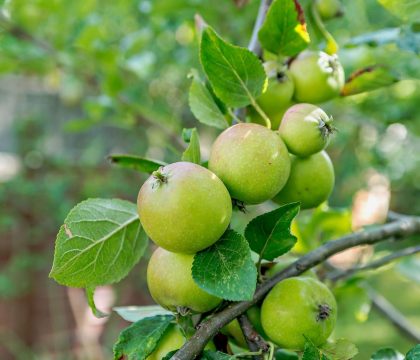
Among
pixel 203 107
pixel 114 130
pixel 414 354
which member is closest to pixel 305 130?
pixel 203 107

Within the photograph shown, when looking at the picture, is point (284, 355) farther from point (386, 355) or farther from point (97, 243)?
point (97, 243)

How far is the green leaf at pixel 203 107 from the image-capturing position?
0.58m

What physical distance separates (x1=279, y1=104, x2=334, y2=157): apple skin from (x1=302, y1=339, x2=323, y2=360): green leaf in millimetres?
179

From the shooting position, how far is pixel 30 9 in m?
1.44

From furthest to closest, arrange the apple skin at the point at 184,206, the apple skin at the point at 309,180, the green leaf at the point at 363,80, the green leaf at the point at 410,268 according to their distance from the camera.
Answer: the green leaf at the point at 410,268
the green leaf at the point at 363,80
the apple skin at the point at 309,180
the apple skin at the point at 184,206

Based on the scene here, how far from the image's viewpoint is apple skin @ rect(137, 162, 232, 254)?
1.49ft

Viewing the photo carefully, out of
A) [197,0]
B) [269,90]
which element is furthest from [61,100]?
[269,90]

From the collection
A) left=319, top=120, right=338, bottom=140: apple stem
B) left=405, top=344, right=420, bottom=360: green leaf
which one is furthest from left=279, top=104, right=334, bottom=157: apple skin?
left=405, top=344, right=420, bottom=360: green leaf

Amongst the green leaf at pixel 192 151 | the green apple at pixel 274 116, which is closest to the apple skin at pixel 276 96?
the green apple at pixel 274 116

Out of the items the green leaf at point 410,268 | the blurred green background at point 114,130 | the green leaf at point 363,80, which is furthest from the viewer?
the blurred green background at point 114,130

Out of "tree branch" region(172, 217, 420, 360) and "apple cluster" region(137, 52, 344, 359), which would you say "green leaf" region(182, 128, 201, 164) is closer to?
"apple cluster" region(137, 52, 344, 359)

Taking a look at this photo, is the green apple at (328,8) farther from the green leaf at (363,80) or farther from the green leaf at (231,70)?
the green leaf at (231,70)

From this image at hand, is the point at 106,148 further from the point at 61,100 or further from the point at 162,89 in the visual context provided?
the point at 162,89

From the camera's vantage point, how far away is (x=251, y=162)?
49 cm
